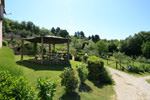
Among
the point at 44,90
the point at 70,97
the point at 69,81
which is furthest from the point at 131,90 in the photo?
the point at 44,90

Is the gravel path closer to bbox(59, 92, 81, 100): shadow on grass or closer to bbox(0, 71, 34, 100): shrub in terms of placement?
bbox(59, 92, 81, 100): shadow on grass

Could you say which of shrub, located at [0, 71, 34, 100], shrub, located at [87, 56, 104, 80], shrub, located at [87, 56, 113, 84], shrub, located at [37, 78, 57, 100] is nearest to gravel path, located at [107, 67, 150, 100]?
shrub, located at [87, 56, 113, 84]

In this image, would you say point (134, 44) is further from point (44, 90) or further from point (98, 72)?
point (44, 90)

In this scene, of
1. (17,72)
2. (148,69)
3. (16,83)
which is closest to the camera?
(16,83)

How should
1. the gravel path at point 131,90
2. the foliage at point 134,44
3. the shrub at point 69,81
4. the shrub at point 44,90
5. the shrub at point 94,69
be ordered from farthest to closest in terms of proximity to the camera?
1. the foliage at point 134,44
2. the shrub at point 94,69
3. the gravel path at point 131,90
4. the shrub at point 69,81
5. the shrub at point 44,90

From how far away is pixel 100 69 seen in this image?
7.56m

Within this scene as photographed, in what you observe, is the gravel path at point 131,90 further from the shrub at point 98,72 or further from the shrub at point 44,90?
the shrub at point 44,90

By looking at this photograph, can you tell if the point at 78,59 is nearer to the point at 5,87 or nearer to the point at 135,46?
the point at 5,87

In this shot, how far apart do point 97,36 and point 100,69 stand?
186ft

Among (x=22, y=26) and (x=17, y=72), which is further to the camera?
(x=22, y=26)

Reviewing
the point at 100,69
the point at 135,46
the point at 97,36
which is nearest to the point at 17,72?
the point at 100,69

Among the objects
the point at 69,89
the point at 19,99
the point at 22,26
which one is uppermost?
the point at 22,26

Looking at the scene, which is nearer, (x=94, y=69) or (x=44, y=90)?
(x=44, y=90)

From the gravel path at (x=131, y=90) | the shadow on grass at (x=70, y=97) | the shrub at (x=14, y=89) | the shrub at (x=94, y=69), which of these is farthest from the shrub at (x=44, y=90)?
the shrub at (x=94, y=69)
